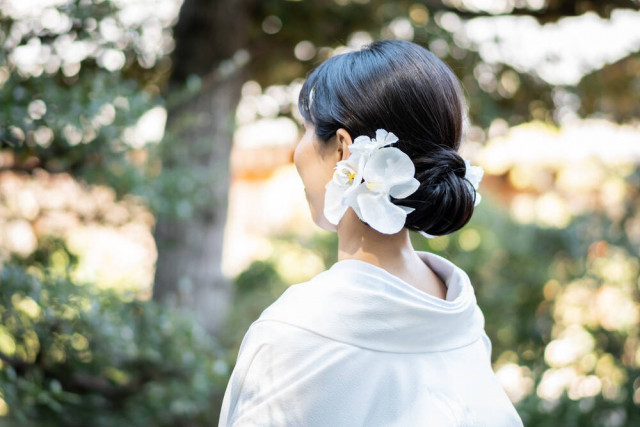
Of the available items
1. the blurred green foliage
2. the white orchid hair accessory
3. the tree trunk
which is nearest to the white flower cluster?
the white orchid hair accessory

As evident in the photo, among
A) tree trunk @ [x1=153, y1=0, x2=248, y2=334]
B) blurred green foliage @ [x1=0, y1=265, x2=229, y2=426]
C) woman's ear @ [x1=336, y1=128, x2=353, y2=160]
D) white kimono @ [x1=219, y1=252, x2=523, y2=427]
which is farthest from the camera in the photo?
tree trunk @ [x1=153, y1=0, x2=248, y2=334]

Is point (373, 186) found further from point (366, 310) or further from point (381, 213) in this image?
point (366, 310)

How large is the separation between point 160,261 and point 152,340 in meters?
1.28

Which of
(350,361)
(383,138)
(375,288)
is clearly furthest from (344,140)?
(350,361)

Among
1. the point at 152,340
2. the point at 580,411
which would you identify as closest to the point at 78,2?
the point at 152,340

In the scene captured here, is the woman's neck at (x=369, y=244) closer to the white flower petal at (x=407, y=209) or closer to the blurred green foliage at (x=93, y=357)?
the white flower petal at (x=407, y=209)

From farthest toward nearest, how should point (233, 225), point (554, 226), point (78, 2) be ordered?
point (233, 225) → point (554, 226) → point (78, 2)

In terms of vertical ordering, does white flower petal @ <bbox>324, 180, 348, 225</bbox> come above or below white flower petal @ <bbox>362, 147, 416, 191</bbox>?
below

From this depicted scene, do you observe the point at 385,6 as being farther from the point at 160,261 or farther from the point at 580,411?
the point at 580,411

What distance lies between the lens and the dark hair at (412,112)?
110cm

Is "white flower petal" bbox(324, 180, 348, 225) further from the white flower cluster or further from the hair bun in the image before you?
the hair bun

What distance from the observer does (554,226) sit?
461 cm

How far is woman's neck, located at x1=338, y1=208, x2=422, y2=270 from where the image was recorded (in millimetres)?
1159

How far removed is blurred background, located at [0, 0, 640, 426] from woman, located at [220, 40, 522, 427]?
0.27m
